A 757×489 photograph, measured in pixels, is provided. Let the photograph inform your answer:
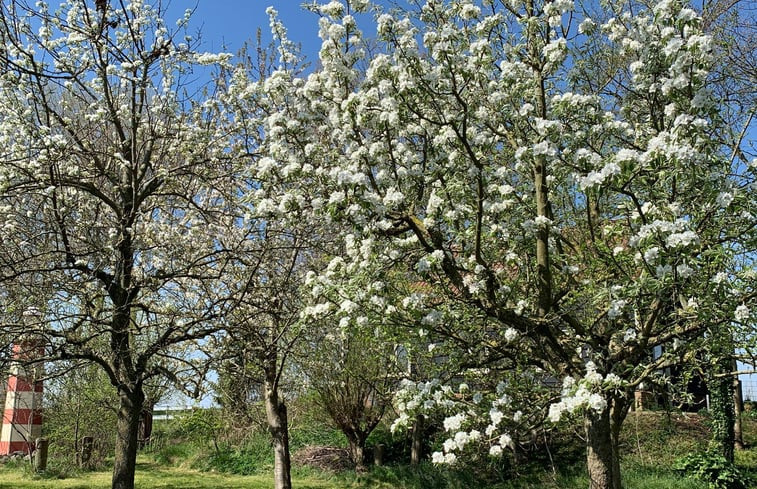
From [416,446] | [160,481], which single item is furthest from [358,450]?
[160,481]

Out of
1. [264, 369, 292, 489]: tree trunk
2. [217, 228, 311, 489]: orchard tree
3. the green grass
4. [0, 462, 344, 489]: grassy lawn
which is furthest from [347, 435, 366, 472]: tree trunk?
[217, 228, 311, 489]: orchard tree

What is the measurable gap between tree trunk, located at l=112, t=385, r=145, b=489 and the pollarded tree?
15mm

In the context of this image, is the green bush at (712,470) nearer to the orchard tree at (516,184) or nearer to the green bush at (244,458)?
the orchard tree at (516,184)

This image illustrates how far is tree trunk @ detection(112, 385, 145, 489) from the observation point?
7641 millimetres

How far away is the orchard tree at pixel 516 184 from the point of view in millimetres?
4355

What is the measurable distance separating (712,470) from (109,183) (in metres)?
11.3

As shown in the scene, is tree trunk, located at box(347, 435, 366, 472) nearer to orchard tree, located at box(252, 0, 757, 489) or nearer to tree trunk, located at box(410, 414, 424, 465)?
tree trunk, located at box(410, 414, 424, 465)

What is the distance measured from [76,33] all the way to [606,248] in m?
6.35

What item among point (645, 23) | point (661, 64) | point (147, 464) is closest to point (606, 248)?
point (661, 64)

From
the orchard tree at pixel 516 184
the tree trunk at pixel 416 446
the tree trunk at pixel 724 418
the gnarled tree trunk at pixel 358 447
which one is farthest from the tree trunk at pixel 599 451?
the gnarled tree trunk at pixel 358 447

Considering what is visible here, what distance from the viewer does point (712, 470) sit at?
11.0 metres

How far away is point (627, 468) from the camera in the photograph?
12.1 meters

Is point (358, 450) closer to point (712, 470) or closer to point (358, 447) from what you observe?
point (358, 447)

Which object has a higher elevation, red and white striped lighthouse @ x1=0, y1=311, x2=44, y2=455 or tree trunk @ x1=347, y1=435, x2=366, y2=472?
red and white striped lighthouse @ x1=0, y1=311, x2=44, y2=455
